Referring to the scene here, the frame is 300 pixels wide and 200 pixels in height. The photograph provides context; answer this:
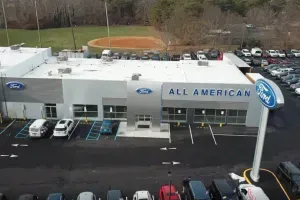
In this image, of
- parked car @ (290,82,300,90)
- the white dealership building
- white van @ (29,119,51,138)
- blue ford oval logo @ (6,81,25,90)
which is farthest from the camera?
parked car @ (290,82,300,90)

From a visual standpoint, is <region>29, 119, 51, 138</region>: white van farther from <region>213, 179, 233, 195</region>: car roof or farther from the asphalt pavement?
<region>213, 179, 233, 195</region>: car roof

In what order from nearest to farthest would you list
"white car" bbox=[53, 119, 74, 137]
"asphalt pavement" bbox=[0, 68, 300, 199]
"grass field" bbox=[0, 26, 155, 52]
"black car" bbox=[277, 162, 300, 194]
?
"black car" bbox=[277, 162, 300, 194] < "asphalt pavement" bbox=[0, 68, 300, 199] < "white car" bbox=[53, 119, 74, 137] < "grass field" bbox=[0, 26, 155, 52]

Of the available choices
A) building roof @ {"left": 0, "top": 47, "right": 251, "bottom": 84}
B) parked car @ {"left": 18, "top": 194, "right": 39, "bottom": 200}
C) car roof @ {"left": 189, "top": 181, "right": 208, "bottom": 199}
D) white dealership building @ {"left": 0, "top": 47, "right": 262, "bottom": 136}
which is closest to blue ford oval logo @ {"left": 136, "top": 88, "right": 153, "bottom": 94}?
white dealership building @ {"left": 0, "top": 47, "right": 262, "bottom": 136}

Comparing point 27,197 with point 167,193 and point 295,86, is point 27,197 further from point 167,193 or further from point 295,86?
point 295,86

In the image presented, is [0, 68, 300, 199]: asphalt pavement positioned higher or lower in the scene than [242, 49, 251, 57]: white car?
lower

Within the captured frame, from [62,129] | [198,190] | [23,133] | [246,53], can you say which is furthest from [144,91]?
[246,53]

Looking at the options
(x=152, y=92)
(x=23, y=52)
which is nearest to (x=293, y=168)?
(x=152, y=92)

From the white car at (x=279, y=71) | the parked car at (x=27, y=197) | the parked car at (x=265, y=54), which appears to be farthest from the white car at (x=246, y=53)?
the parked car at (x=27, y=197)

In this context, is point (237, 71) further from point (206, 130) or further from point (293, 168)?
point (293, 168)
